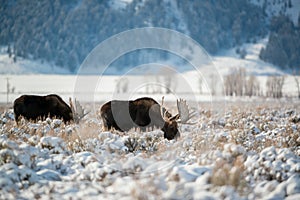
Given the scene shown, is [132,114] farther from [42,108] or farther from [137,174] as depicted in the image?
[137,174]

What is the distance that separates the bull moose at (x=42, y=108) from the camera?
46.2ft

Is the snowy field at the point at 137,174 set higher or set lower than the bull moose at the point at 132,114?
lower

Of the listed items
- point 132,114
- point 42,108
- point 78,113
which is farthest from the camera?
point 78,113

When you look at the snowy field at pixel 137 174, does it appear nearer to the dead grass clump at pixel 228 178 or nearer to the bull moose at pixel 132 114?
the dead grass clump at pixel 228 178

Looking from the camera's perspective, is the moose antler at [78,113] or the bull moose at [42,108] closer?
the moose antler at [78,113]

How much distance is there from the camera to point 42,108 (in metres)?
14.4

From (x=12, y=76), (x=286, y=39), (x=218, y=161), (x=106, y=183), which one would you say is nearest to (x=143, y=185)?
(x=106, y=183)

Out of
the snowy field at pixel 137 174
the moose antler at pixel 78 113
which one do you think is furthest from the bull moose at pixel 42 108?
the snowy field at pixel 137 174

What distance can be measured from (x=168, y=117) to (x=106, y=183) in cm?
620

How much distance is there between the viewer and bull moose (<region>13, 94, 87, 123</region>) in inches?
555

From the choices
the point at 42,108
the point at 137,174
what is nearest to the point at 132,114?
the point at 42,108

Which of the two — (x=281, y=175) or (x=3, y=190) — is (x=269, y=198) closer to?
(x=281, y=175)

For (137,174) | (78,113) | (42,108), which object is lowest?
(137,174)

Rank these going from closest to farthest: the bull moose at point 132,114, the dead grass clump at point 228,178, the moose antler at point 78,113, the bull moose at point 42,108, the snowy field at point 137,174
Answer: the snowy field at point 137,174 → the dead grass clump at point 228,178 → the bull moose at point 132,114 → the moose antler at point 78,113 → the bull moose at point 42,108
